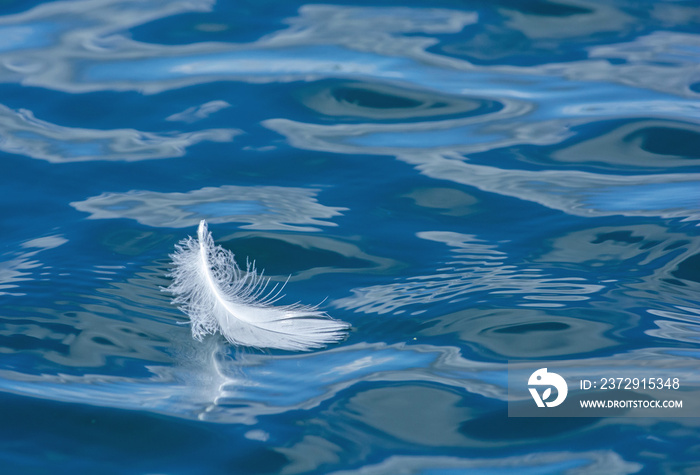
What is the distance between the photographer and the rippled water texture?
8.45 feet

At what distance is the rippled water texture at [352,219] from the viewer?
101 inches

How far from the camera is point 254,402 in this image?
2.68 metres

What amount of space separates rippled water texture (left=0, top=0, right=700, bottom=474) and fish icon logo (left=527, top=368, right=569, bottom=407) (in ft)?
0.29

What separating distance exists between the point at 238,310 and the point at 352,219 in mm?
927

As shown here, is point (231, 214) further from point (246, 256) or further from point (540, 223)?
point (540, 223)

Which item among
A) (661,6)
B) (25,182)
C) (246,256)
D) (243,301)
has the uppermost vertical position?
(661,6)

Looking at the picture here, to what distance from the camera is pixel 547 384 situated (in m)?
2.72

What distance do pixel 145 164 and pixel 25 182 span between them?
630 mm

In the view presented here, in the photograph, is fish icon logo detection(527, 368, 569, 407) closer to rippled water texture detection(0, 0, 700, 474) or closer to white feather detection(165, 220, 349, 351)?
rippled water texture detection(0, 0, 700, 474)

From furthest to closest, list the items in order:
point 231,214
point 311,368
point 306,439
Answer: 1. point 231,214
2. point 311,368
3. point 306,439

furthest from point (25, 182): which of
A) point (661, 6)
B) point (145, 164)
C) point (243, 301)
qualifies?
point (661, 6)

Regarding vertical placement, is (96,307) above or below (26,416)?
above

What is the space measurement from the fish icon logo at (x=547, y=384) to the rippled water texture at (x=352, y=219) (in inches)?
3.5

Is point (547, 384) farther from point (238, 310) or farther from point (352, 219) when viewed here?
point (352, 219)
